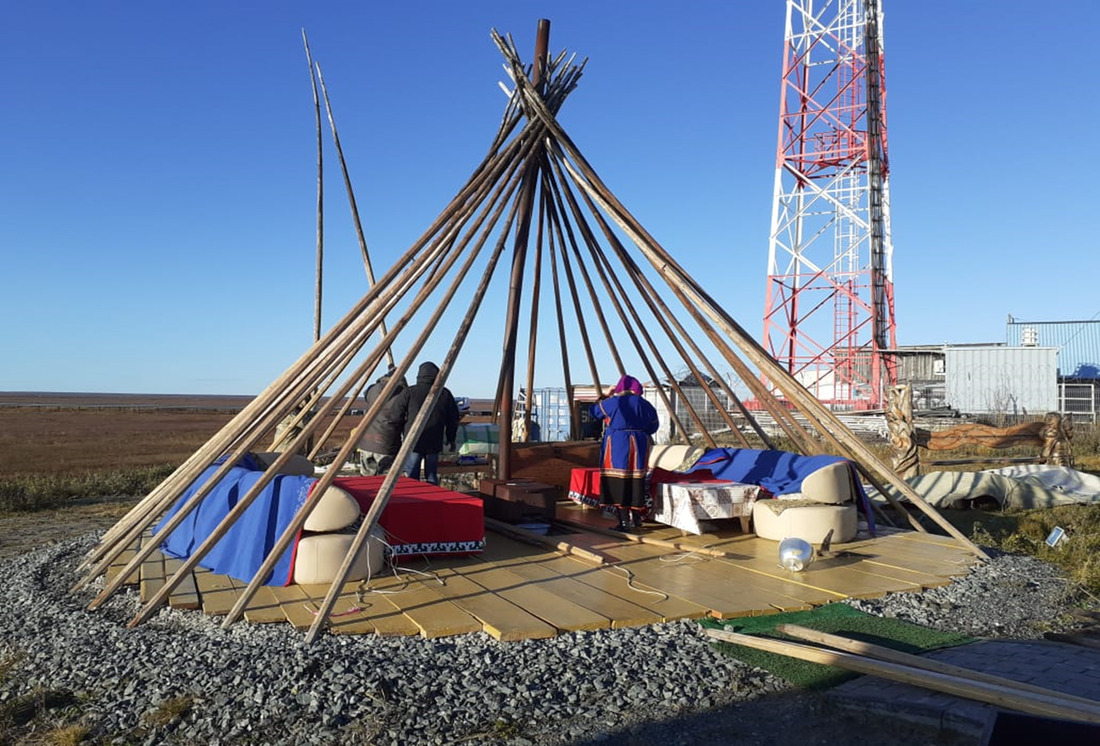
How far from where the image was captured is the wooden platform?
4.55 meters

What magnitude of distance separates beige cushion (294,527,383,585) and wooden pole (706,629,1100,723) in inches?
94.7

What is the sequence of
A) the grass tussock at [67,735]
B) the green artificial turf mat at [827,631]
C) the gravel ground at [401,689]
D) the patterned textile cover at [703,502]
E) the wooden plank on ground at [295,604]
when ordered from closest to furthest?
1. the grass tussock at [67,735]
2. the gravel ground at [401,689]
3. the green artificial turf mat at [827,631]
4. the wooden plank on ground at [295,604]
5. the patterned textile cover at [703,502]

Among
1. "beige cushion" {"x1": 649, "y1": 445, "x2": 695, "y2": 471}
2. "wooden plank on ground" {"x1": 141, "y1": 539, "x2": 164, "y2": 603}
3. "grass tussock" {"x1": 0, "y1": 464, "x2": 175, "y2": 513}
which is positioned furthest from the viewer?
"grass tussock" {"x1": 0, "y1": 464, "x2": 175, "y2": 513}

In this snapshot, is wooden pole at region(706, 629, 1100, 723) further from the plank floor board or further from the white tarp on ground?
the white tarp on ground

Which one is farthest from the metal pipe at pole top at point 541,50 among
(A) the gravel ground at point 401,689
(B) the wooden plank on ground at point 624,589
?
(A) the gravel ground at point 401,689

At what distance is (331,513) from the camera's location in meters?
5.32

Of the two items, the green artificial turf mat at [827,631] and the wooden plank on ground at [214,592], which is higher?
the green artificial turf mat at [827,631]

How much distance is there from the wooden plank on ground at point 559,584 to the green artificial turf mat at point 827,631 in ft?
1.32

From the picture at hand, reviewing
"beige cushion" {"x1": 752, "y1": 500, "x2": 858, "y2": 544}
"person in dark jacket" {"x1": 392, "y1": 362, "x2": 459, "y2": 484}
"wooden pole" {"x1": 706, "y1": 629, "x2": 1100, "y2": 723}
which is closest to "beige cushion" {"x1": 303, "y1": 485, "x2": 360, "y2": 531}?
→ "wooden pole" {"x1": 706, "y1": 629, "x2": 1100, "y2": 723}

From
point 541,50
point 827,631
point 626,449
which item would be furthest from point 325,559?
point 541,50

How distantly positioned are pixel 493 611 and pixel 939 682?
2.33 meters

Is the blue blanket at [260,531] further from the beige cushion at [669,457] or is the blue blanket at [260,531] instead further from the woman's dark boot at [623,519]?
the beige cushion at [669,457]

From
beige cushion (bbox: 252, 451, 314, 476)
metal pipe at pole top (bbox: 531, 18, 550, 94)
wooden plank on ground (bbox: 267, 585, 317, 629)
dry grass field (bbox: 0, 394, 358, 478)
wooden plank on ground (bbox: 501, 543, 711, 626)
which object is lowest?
→ dry grass field (bbox: 0, 394, 358, 478)

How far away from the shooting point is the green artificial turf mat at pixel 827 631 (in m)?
3.76
